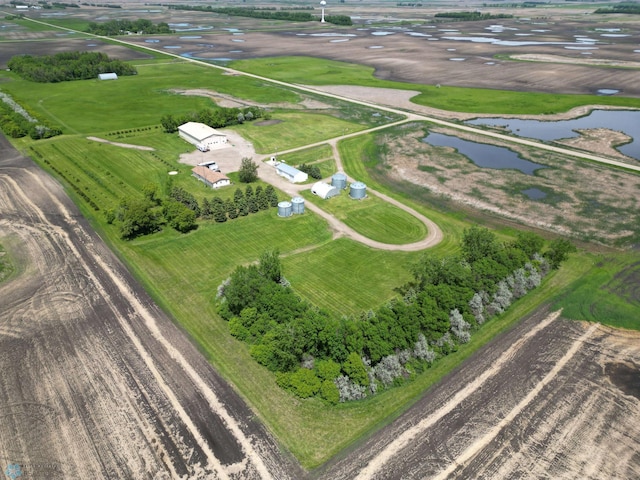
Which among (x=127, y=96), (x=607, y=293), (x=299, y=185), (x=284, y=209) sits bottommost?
(x=607, y=293)

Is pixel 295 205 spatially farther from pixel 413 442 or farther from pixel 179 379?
pixel 413 442

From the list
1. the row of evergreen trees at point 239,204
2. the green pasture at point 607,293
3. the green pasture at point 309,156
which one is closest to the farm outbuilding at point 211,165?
the row of evergreen trees at point 239,204

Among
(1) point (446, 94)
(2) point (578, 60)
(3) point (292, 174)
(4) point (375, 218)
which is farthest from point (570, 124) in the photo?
(2) point (578, 60)

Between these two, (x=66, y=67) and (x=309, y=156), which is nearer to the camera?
(x=309, y=156)

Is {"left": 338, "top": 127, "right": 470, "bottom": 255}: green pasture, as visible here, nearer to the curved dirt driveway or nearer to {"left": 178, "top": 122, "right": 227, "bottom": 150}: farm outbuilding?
the curved dirt driveway

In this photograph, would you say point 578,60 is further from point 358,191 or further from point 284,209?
point 284,209

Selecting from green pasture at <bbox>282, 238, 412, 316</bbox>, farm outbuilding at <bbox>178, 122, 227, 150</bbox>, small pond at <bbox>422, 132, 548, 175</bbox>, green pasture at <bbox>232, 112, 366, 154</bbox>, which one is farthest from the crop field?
small pond at <bbox>422, 132, 548, 175</bbox>

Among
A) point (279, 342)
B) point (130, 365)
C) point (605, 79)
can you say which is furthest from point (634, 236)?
point (605, 79)
